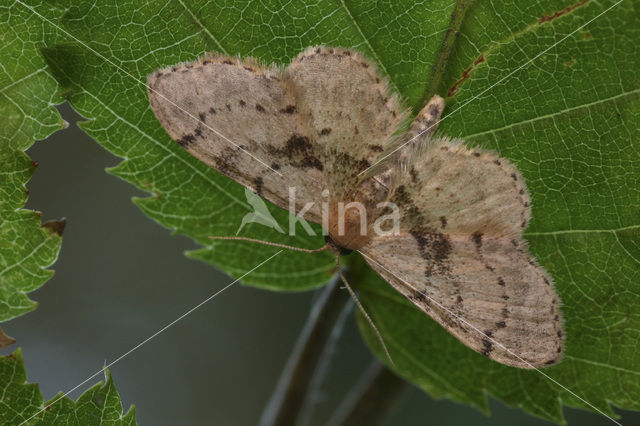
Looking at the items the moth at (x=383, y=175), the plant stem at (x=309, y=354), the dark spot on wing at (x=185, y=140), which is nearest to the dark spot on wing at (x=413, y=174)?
the moth at (x=383, y=175)

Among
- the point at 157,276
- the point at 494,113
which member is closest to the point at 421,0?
the point at 494,113

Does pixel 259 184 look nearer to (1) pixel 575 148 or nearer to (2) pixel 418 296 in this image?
(2) pixel 418 296

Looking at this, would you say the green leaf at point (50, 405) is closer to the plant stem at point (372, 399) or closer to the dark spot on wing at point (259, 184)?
the dark spot on wing at point (259, 184)

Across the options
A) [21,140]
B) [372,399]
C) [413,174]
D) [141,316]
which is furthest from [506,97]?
[141,316]

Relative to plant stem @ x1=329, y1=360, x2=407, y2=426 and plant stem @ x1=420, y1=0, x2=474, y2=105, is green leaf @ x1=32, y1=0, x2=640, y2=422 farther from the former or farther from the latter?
plant stem @ x1=329, y1=360, x2=407, y2=426

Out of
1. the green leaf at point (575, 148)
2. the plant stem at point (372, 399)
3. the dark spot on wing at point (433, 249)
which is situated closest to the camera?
the green leaf at point (575, 148)

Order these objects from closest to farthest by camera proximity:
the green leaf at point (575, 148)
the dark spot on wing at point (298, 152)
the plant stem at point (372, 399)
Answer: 1. the green leaf at point (575, 148)
2. the dark spot on wing at point (298, 152)
3. the plant stem at point (372, 399)
